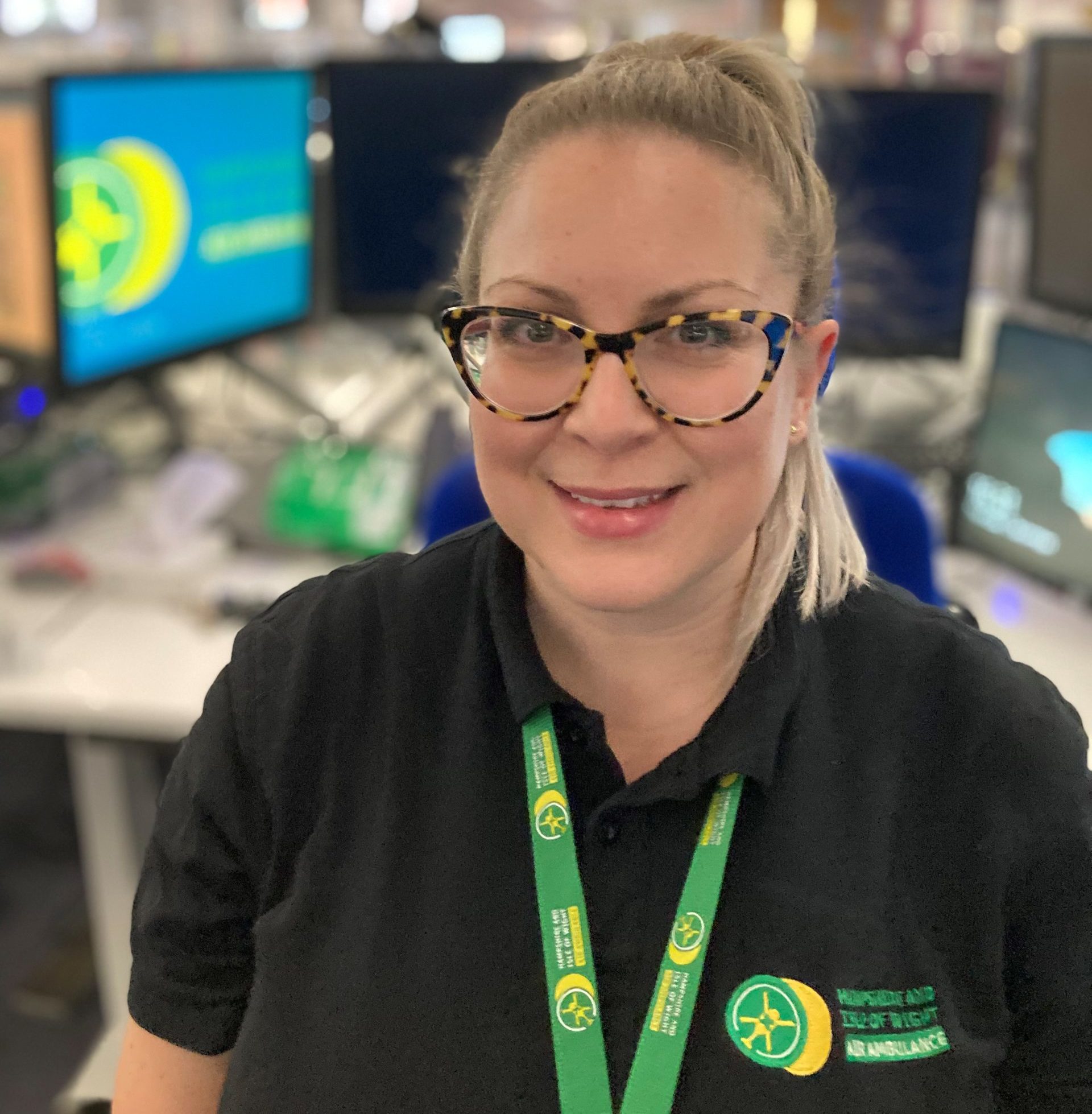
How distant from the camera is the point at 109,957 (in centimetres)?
161

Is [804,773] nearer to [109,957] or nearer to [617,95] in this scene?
[617,95]

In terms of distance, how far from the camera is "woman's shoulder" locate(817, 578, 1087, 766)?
0.84 metres

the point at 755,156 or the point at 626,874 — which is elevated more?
the point at 755,156

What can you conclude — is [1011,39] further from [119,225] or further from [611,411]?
[611,411]

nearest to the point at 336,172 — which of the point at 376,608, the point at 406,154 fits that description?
the point at 406,154

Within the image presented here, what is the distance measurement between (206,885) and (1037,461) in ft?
3.90

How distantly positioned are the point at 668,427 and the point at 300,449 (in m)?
1.21

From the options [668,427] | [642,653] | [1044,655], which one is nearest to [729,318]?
[668,427]

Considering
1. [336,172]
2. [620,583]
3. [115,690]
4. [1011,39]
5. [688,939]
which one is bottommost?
[115,690]

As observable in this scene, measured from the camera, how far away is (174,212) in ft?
6.06

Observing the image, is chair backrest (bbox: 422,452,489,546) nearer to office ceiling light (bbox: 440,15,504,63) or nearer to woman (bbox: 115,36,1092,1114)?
woman (bbox: 115,36,1092,1114)

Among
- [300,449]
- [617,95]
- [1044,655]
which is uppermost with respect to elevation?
[617,95]

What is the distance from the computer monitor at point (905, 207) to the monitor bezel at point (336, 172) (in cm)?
45

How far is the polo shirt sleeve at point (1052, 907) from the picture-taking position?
816 millimetres
